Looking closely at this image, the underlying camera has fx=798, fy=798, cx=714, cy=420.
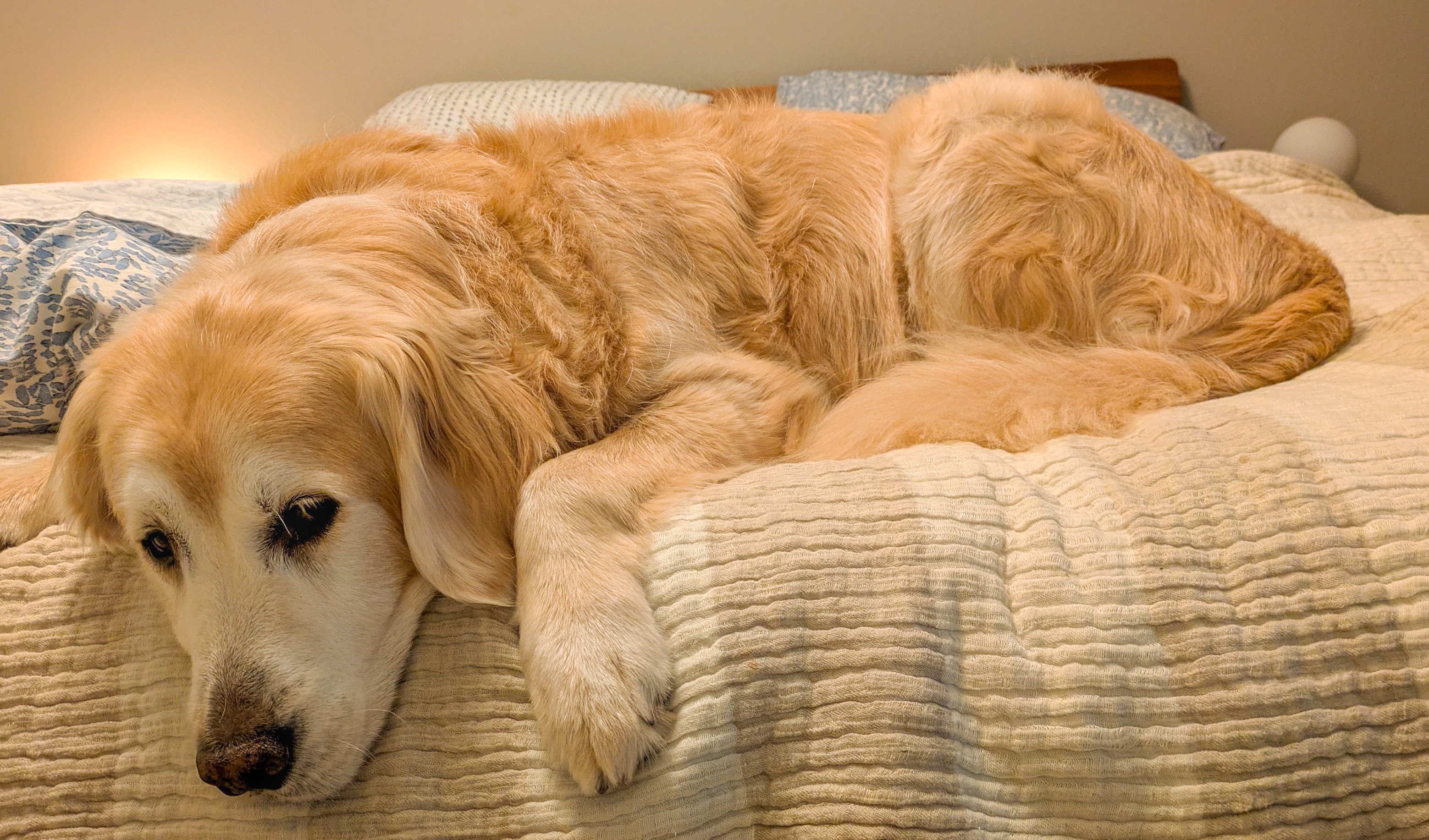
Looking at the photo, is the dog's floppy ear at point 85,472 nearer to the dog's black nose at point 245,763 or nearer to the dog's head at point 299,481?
the dog's head at point 299,481

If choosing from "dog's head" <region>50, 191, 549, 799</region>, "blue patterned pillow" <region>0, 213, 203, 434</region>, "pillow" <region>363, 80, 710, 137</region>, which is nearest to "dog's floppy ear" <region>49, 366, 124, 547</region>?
"dog's head" <region>50, 191, 549, 799</region>

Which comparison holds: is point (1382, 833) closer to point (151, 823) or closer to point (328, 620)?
point (328, 620)

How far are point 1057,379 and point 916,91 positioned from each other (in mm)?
2100

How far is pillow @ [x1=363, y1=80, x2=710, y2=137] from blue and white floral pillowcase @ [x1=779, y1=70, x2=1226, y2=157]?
0.47 meters

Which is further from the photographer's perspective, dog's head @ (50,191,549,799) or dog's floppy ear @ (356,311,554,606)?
dog's floppy ear @ (356,311,554,606)

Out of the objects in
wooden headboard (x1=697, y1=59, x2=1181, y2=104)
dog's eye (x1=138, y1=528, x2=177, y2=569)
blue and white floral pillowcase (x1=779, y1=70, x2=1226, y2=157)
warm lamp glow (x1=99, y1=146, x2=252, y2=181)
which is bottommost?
warm lamp glow (x1=99, y1=146, x2=252, y2=181)

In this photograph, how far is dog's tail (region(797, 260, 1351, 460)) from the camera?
4.49ft

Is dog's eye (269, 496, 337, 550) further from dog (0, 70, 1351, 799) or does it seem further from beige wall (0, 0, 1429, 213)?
beige wall (0, 0, 1429, 213)

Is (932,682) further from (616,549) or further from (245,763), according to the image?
(245,763)

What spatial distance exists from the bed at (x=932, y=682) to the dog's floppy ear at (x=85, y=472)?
90 millimetres

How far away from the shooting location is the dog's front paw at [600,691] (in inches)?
35.3

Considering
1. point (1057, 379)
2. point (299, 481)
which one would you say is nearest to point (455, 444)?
point (299, 481)

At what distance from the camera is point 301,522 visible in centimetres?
105

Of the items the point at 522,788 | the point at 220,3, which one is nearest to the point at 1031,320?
the point at 522,788
